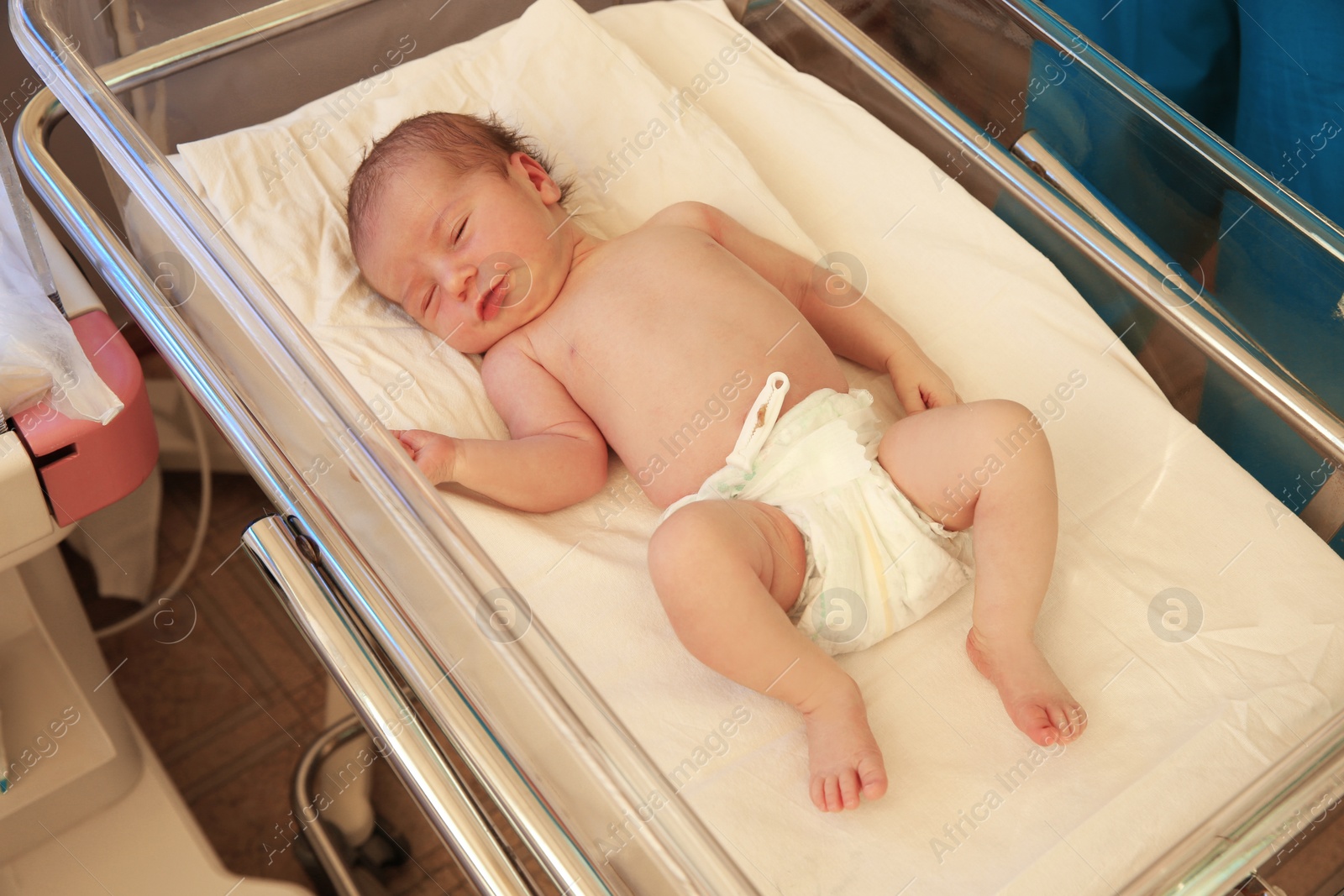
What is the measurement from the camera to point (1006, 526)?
99 cm

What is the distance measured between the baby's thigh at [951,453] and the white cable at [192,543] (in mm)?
1146

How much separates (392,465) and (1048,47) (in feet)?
3.00

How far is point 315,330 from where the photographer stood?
4.07 ft

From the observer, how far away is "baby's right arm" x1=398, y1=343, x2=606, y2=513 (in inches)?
41.9

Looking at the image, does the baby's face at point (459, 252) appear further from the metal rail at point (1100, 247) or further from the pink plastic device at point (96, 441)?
the metal rail at point (1100, 247)

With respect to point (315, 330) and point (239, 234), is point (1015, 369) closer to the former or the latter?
point (315, 330)

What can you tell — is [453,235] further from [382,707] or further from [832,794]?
[832,794]

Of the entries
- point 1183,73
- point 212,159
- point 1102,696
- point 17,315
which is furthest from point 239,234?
point 1183,73

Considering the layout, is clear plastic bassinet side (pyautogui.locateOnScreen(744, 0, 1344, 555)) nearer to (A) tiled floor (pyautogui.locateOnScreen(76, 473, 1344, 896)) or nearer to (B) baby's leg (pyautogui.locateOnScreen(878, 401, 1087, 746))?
(B) baby's leg (pyautogui.locateOnScreen(878, 401, 1087, 746))

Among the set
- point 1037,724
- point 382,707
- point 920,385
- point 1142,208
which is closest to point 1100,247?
point 1142,208

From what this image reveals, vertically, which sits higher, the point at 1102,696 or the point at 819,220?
the point at 819,220

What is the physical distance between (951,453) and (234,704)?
1160mm

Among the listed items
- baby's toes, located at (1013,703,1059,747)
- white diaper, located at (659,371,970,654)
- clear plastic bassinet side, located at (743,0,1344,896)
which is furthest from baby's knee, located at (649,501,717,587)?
clear plastic bassinet side, located at (743,0,1344,896)

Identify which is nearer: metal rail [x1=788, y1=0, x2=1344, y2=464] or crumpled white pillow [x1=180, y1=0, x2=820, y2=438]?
metal rail [x1=788, y1=0, x2=1344, y2=464]
